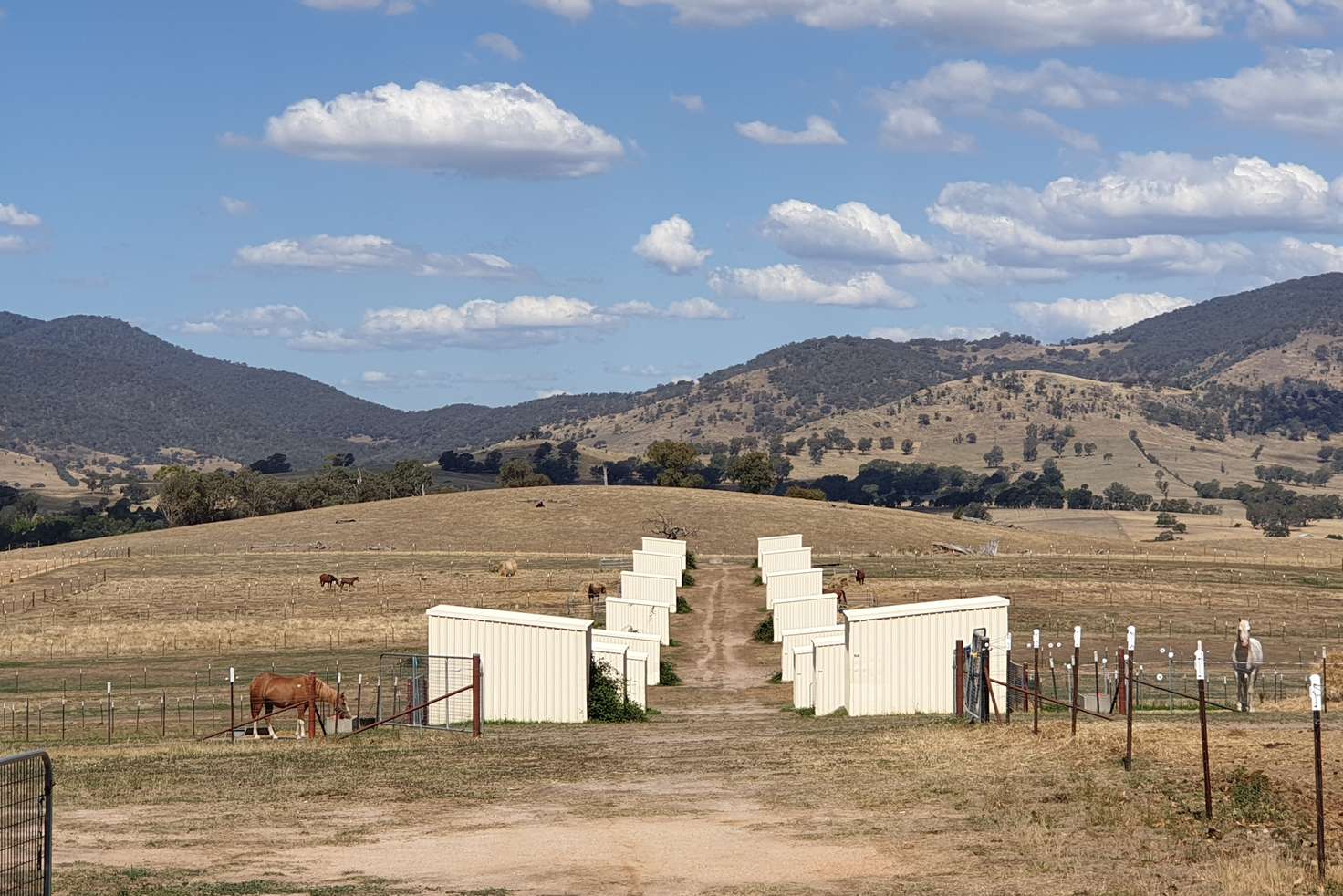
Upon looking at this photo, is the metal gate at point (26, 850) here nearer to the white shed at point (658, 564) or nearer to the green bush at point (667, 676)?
the green bush at point (667, 676)

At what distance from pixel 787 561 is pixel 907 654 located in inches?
1653

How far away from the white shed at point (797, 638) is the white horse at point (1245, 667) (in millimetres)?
9432

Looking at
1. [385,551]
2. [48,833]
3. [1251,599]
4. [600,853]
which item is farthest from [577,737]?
[385,551]

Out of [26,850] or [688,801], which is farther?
[688,801]

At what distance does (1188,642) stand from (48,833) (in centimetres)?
5167

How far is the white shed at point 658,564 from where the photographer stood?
253 feet

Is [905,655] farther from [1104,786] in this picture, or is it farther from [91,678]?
[91,678]

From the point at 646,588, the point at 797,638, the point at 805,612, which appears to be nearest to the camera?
the point at 797,638

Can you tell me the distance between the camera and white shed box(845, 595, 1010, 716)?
36094 mm

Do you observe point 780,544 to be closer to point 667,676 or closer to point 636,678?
point 667,676

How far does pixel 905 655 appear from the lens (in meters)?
36.2

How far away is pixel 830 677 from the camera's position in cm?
3766

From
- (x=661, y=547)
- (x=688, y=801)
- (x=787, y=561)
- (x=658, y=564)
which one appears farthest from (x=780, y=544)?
(x=688, y=801)

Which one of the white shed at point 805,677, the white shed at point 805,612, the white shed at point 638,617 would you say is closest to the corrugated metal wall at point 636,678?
the white shed at point 805,677
